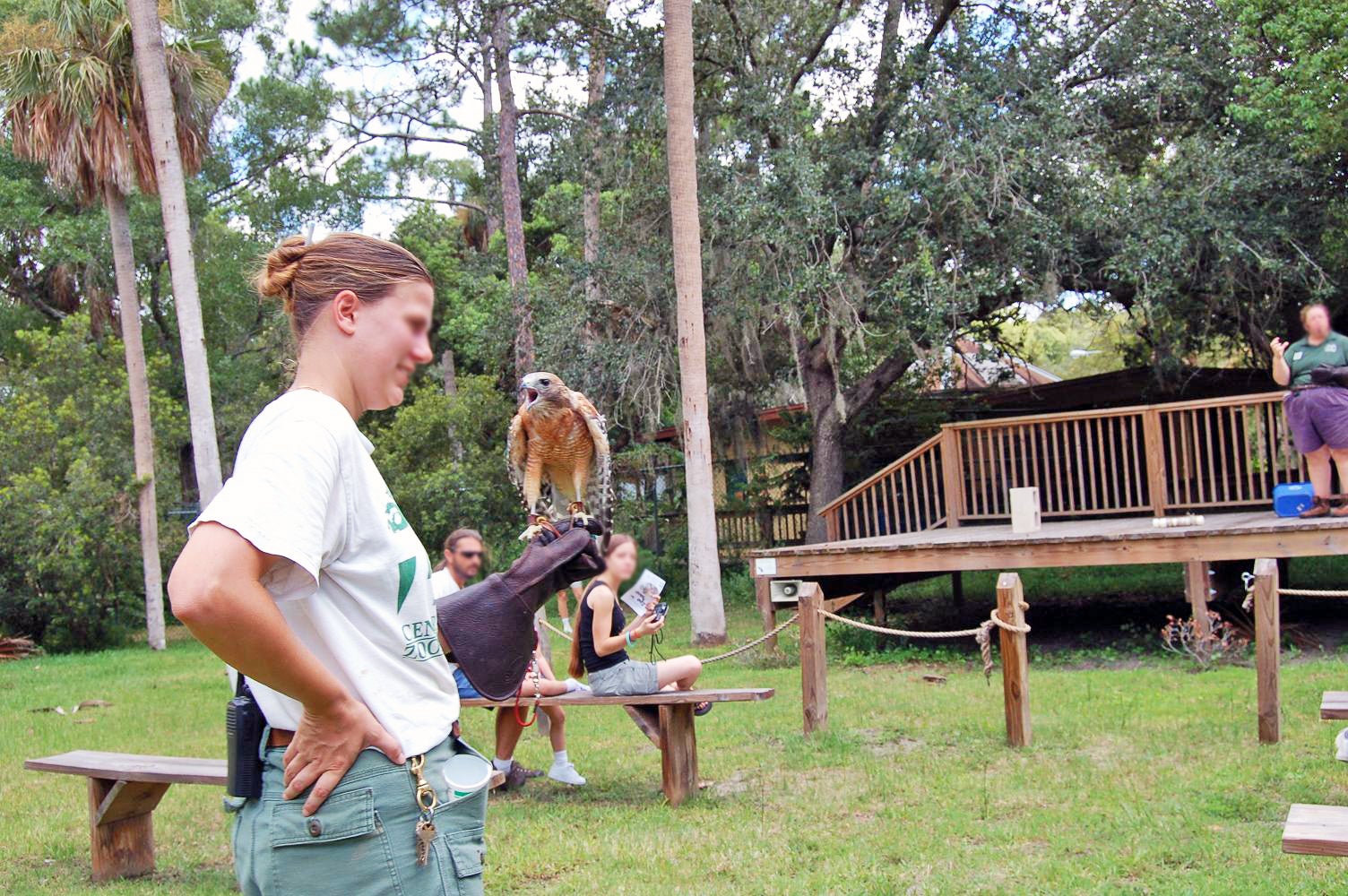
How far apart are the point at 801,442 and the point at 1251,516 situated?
9.06m

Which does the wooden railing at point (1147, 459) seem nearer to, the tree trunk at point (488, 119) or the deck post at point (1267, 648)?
the deck post at point (1267, 648)

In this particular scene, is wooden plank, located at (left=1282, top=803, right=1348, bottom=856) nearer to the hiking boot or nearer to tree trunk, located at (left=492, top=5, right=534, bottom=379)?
the hiking boot

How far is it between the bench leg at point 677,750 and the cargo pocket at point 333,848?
468 cm

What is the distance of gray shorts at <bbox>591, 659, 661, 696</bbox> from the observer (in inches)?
254

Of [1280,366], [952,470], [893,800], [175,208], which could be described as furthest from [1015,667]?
[175,208]

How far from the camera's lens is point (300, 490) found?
1.64m

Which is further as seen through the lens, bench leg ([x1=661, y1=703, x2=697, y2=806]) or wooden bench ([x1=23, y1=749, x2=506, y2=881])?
bench leg ([x1=661, y1=703, x2=697, y2=806])

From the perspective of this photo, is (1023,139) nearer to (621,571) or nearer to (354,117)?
(621,571)

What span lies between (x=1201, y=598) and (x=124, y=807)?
852 centimetres

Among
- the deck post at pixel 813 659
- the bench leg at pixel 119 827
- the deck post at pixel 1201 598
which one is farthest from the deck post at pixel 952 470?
the bench leg at pixel 119 827

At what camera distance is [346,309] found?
6.03ft

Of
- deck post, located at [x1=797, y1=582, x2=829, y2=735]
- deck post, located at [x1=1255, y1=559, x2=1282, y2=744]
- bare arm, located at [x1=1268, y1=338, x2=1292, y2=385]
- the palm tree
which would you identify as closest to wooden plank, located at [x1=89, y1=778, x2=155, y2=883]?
deck post, located at [x1=797, y1=582, x2=829, y2=735]

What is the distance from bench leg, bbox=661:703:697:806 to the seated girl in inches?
4.1

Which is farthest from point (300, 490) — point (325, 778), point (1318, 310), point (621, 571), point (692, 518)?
point (692, 518)
